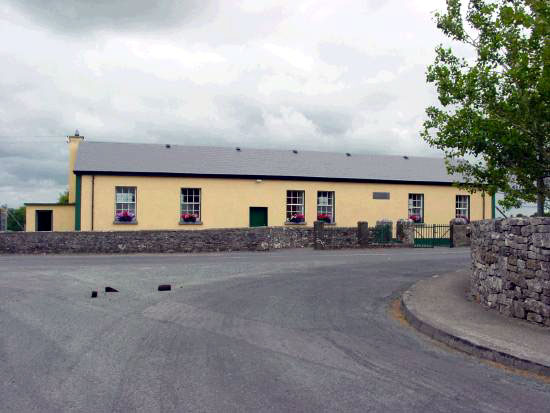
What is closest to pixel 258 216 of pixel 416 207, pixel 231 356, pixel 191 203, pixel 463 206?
pixel 191 203

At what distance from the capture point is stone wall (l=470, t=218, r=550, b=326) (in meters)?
8.06

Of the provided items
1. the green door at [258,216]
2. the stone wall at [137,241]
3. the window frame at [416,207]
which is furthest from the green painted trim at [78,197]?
the window frame at [416,207]

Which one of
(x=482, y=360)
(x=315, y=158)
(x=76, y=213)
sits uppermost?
(x=315, y=158)

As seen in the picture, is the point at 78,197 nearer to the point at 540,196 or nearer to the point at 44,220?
the point at 44,220

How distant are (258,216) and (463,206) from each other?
1456cm

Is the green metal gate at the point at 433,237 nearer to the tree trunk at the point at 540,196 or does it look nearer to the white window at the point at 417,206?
the white window at the point at 417,206

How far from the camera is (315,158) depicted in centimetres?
3706

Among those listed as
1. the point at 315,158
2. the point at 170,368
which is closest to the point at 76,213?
the point at 315,158

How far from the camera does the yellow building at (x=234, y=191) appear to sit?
30188 mm

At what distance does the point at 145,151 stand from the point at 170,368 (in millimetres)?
29346

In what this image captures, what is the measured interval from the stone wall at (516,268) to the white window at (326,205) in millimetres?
22961

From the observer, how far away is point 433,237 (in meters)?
30.3

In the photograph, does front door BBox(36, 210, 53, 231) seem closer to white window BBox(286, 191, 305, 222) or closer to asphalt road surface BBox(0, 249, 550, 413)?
white window BBox(286, 191, 305, 222)

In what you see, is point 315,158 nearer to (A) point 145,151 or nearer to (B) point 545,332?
(A) point 145,151
